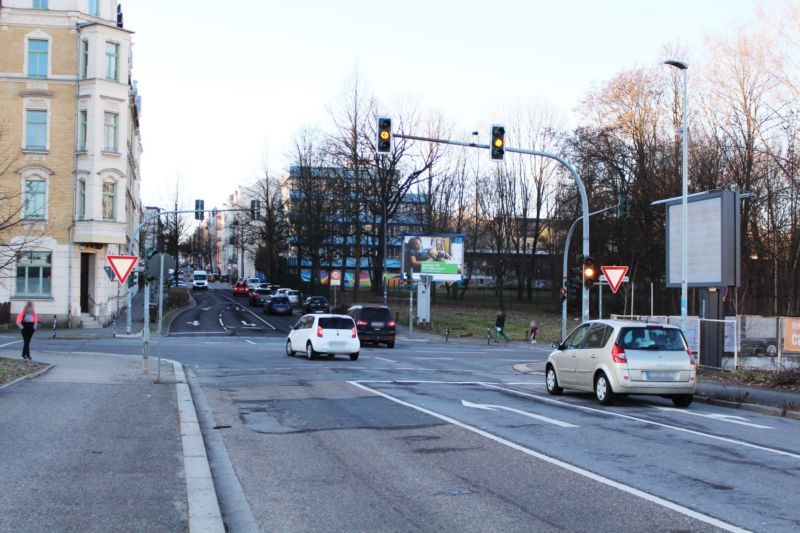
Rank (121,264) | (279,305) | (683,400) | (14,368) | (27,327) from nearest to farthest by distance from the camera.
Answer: (683,400) < (14,368) < (121,264) < (27,327) < (279,305)

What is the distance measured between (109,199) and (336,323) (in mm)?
22706

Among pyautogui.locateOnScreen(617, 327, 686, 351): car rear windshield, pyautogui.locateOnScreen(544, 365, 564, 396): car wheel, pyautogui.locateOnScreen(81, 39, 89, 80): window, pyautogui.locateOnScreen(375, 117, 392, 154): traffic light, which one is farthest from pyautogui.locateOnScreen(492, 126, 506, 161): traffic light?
pyautogui.locateOnScreen(81, 39, 89, 80): window

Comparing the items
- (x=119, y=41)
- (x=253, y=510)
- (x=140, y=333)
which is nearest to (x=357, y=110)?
(x=119, y=41)

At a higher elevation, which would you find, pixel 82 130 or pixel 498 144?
pixel 82 130

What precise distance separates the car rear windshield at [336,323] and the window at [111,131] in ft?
75.6

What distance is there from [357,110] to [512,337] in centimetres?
2361

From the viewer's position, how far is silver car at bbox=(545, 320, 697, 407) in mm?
15469

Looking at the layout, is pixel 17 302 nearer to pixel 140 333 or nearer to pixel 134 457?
pixel 140 333

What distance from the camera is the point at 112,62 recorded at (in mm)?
45906

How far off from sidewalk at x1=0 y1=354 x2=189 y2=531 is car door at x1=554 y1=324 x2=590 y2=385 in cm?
788

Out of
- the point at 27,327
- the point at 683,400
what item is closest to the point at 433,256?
the point at 27,327

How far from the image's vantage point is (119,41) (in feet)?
151

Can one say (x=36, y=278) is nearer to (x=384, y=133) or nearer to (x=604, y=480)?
(x=384, y=133)

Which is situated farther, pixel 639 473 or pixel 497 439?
pixel 497 439
